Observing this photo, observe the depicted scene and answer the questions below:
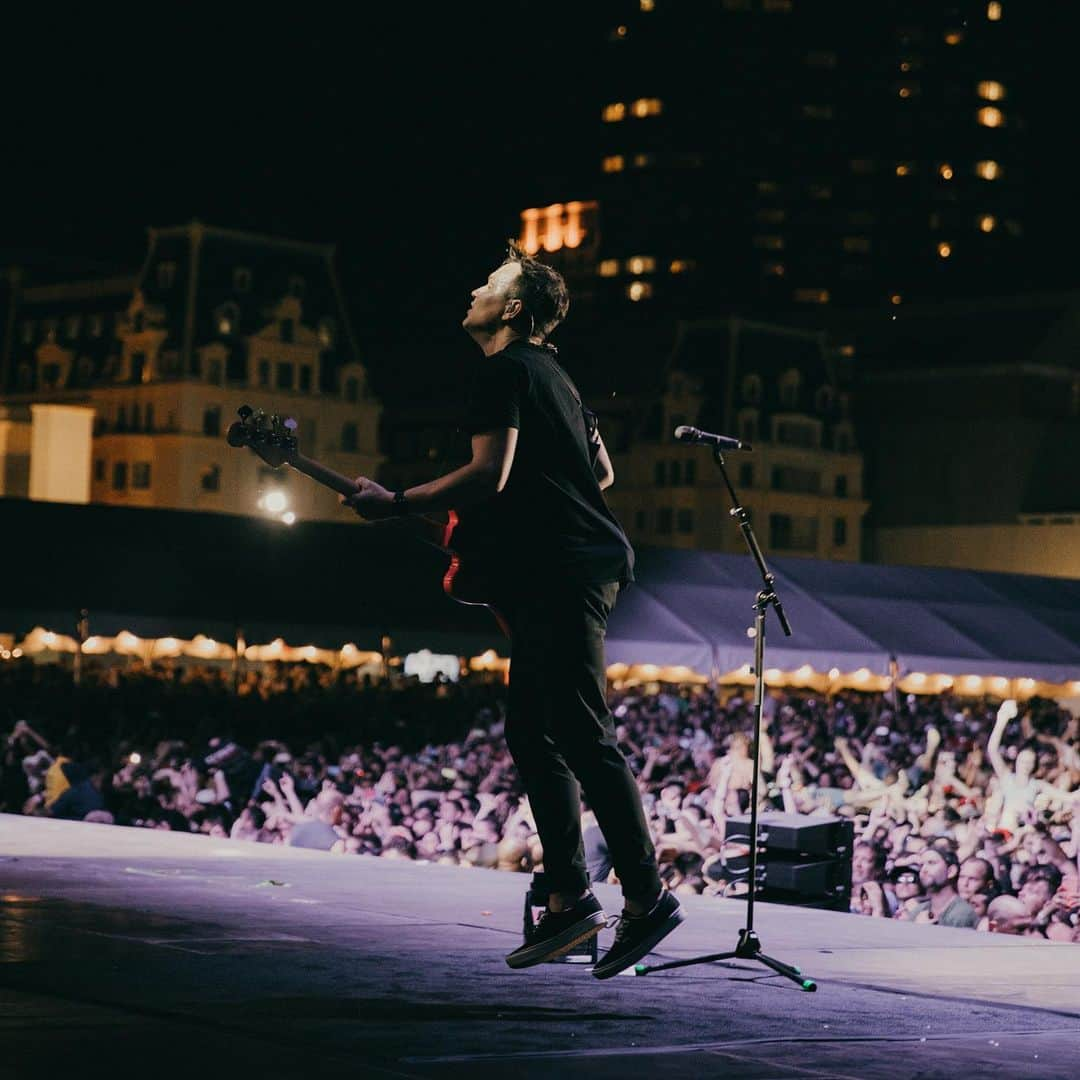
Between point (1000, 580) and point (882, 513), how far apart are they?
4490cm

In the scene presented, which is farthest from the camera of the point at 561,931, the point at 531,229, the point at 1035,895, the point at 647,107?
the point at 531,229

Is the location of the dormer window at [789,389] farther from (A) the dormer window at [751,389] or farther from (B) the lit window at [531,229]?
(B) the lit window at [531,229]

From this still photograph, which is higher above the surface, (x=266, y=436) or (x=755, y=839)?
(x=266, y=436)

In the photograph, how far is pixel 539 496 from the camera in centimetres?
521

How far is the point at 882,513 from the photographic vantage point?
276 ft

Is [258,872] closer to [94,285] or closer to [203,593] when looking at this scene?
[203,593]

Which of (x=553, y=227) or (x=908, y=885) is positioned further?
(x=553, y=227)

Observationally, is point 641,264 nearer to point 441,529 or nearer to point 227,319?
point 227,319

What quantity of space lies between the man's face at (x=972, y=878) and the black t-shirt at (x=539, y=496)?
489cm

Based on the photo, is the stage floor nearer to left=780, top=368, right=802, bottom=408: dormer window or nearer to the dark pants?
the dark pants

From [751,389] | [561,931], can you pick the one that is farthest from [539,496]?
[751,389]

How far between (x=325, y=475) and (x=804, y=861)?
3.92m

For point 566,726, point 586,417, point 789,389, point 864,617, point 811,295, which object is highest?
point 811,295

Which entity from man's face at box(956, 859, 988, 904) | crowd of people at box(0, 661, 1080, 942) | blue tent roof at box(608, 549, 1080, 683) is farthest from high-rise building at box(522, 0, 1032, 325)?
man's face at box(956, 859, 988, 904)
